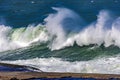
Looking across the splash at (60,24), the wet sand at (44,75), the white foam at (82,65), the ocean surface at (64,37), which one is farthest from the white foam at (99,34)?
the wet sand at (44,75)

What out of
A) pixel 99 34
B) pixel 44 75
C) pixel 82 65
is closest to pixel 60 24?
pixel 99 34

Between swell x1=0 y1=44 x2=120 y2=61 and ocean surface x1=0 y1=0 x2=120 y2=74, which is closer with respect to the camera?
ocean surface x1=0 y1=0 x2=120 y2=74

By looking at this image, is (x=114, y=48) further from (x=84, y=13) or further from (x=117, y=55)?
(x=84, y=13)

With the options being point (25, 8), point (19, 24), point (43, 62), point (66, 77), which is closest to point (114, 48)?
point (43, 62)

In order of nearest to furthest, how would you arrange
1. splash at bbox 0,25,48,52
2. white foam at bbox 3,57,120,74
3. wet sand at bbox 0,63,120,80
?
wet sand at bbox 0,63,120,80, white foam at bbox 3,57,120,74, splash at bbox 0,25,48,52

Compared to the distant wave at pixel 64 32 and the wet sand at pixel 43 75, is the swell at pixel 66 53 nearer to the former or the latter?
the distant wave at pixel 64 32

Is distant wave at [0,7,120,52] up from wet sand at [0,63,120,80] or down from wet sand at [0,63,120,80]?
up

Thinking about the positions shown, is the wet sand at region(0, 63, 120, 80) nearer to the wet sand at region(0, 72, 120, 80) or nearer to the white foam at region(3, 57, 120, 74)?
the wet sand at region(0, 72, 120, 80)

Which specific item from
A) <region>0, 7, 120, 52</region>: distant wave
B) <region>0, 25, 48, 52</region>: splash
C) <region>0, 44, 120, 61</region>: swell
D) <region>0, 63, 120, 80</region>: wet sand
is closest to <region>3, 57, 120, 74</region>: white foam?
<region>0, 44, 120, 61</region>: swell
